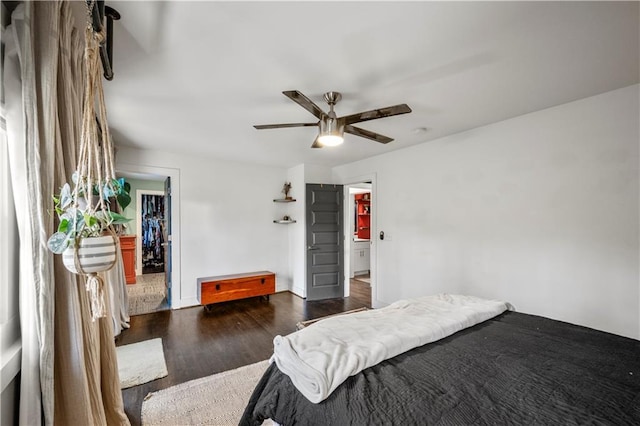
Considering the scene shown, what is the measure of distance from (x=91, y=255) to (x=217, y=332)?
274 cm

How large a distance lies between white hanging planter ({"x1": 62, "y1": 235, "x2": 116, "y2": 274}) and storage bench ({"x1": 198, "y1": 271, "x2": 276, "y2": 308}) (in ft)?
10.5

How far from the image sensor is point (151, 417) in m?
1.86

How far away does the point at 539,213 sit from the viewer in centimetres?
253

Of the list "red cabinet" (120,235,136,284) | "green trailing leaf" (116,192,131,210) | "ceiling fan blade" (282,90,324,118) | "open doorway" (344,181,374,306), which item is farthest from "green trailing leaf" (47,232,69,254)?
"red cabinet" (120,235,136,284)

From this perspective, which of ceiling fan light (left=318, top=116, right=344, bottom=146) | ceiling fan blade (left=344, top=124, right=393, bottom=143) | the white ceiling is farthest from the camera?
ceiling fan blade (left=344, top=124, right=393, bottom=143)

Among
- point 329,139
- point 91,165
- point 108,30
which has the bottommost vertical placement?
point 91,165

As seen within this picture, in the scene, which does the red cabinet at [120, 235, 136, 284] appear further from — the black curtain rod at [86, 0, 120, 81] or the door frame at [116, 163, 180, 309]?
the black curtain rod at [86, 0, 120, 81]

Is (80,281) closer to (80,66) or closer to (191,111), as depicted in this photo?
(80,66)

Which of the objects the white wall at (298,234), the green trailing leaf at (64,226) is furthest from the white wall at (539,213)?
the green trailing leaf at (64,226)

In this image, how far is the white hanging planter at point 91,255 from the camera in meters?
0.89

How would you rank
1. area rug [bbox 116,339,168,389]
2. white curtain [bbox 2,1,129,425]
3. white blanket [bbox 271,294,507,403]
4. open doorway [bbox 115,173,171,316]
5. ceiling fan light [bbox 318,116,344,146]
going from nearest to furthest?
white curtain [bbox 2,1,129,425]
white blanket [bbox 271,294,507,403]
ceiling fan light [bbox 318,116,344,146]
area rug [bbox 116,339,168,389]
open doorway [bbox 115,173,171,316]

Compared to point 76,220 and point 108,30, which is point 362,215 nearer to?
point 108,30

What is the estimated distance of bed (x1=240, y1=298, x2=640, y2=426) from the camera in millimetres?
959

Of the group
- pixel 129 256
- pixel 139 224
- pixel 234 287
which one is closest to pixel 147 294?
pixel 129 256
